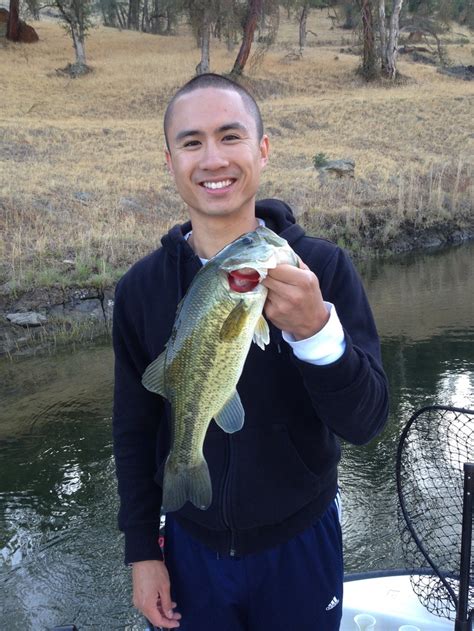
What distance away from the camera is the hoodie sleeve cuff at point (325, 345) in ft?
6.03

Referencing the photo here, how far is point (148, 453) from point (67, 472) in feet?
14.8

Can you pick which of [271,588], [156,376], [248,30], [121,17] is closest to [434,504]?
[271,588]

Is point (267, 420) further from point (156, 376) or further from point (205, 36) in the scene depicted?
point (205, 36)

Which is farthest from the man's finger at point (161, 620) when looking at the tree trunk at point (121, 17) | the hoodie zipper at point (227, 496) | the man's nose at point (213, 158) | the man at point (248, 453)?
the tree trunk at point (121, 17)

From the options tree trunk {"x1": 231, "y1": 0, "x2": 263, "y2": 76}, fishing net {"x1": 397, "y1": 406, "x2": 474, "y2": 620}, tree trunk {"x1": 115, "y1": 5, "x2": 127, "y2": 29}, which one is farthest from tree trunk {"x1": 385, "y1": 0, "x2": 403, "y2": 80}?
fishing net {"x1": 397, "y1": 406, "x2": 474, "y2": 620}

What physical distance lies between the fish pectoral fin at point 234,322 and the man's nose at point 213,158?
1.92 feet

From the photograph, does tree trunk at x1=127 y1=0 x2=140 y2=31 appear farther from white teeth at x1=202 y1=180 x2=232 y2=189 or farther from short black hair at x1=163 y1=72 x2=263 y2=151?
white teeth at x1=202 y1=180 x2=232 y2=189

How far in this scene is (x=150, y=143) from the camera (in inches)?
964

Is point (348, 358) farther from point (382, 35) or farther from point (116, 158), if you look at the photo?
point (382, 35)

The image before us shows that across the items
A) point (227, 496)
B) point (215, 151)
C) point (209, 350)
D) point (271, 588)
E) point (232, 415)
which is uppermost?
point (215, 151)

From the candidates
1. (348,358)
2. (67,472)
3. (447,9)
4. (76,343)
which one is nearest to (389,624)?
(348,358)

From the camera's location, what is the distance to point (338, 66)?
39938mm

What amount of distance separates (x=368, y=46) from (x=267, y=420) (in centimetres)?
3838

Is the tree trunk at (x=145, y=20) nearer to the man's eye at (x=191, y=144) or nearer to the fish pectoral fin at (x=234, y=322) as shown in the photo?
the man's eye at (x=191, y=144)
